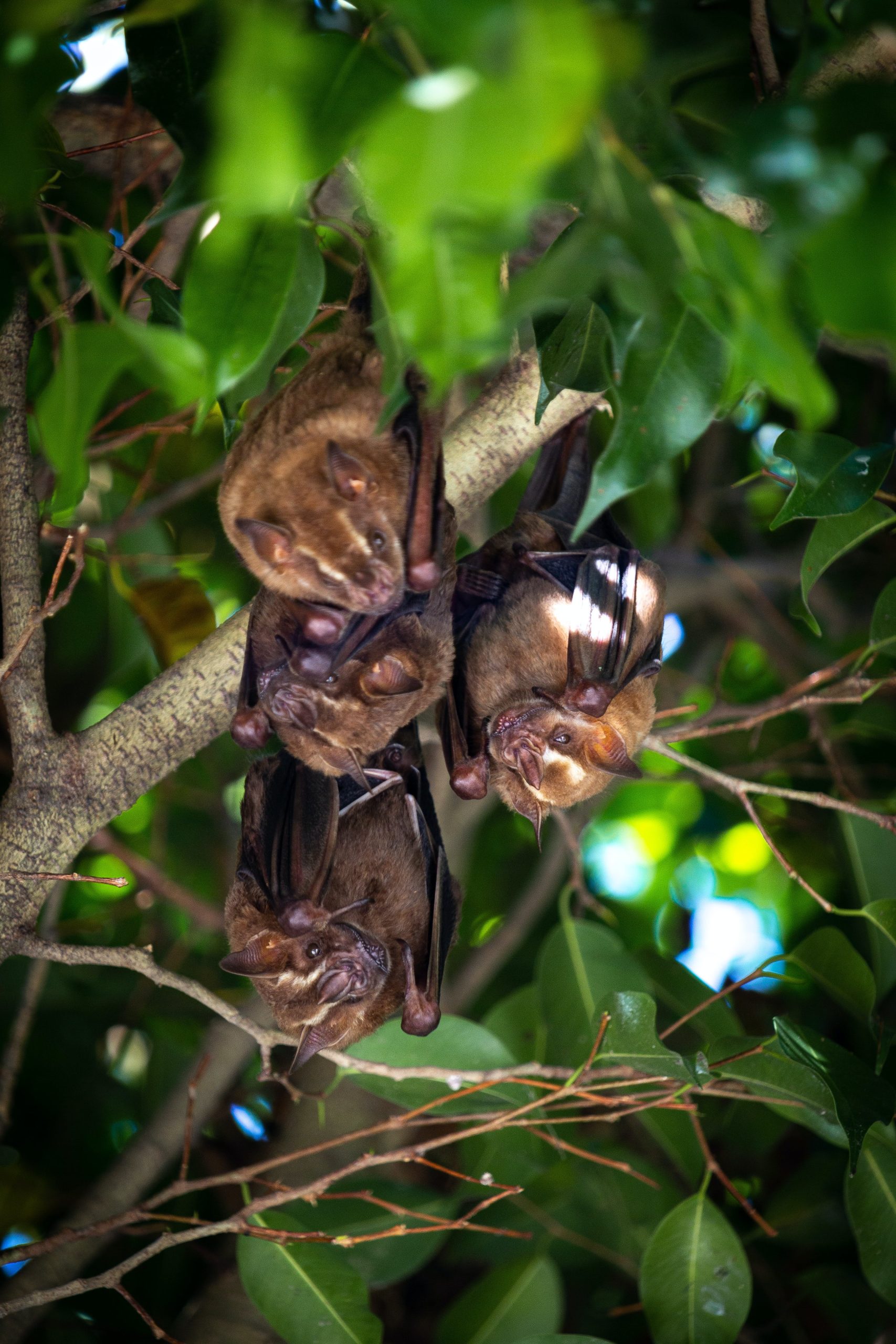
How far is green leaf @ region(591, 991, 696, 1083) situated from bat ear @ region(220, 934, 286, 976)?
928 mm

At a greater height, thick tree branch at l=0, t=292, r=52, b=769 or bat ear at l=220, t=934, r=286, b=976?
thick tree branch at l=0, t=292, r=52, b=769

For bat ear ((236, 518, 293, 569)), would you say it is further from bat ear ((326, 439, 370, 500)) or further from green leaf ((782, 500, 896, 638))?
green leaf ((782, 500, 896, 638))

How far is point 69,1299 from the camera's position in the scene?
12.2 ft

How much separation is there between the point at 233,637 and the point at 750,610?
2.98 meters

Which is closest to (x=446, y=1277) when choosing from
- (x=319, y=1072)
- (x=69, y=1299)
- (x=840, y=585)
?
(x=319, y=1072)

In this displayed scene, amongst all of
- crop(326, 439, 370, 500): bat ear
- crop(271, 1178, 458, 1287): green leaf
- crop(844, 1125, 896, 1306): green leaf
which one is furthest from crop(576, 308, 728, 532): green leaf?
crop(271, 1178, 458, 1287): green leaf

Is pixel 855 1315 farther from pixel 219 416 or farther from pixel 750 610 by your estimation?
pixel 219 416

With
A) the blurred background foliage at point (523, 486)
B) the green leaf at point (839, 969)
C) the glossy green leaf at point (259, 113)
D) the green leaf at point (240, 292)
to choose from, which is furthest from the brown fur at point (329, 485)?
the green leaf at point (839, 969)

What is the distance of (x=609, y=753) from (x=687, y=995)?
1154 millimetres

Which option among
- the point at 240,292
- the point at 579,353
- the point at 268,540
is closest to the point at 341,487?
the point at 268,540

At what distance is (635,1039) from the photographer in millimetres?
2646

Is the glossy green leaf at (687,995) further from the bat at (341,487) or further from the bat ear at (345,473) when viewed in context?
the bat ear at (345,473)

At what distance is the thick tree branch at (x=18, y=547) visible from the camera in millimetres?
2527

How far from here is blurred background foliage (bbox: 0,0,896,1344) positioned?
117 cm
